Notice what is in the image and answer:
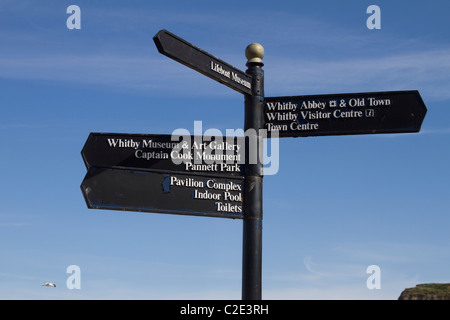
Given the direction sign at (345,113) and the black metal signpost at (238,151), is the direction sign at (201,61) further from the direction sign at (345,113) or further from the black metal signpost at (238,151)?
the direction sign at (345,113)

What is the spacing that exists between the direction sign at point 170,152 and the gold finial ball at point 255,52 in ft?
3.15

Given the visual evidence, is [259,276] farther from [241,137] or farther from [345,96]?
[345,96]

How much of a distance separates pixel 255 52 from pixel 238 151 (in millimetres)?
1169

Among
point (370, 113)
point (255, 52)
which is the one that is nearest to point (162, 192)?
point (255, 52)

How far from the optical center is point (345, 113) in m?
6.50

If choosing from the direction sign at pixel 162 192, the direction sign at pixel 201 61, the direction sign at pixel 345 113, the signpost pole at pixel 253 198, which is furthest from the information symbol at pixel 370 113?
the direction sign at pixel 162 192

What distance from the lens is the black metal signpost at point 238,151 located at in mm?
6199

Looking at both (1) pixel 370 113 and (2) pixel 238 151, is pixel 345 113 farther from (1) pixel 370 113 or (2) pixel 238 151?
(2) pixel 238 151

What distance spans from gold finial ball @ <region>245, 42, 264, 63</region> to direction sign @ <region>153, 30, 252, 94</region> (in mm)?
291

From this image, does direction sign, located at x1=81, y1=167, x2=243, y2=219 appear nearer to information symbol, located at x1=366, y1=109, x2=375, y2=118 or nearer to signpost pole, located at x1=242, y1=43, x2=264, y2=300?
signpost pole, located at x1=242, y1=43, x2=264, y2=300
